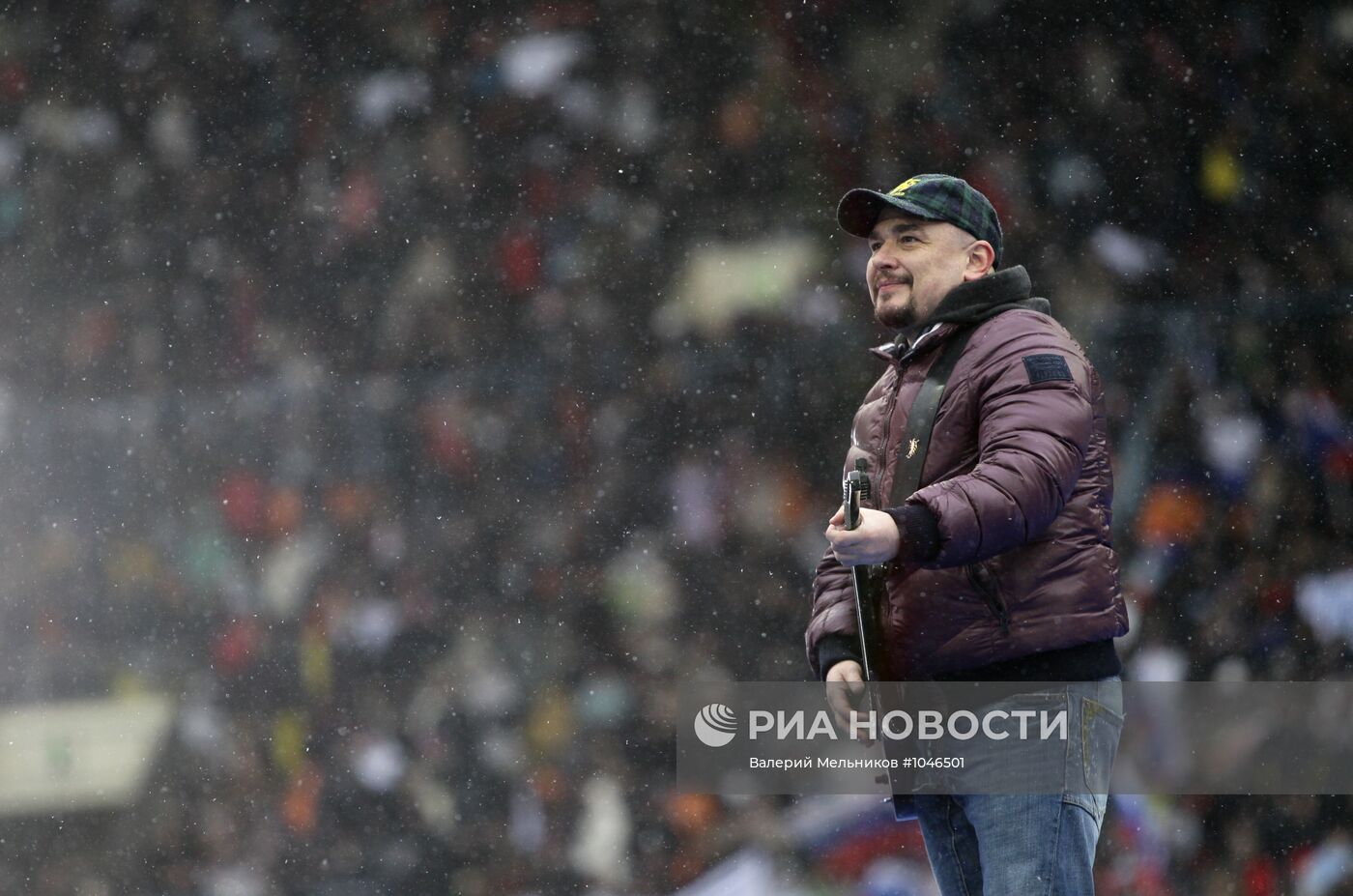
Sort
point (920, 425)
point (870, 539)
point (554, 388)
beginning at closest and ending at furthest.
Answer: point (870, 539), point (920, 425), point (554, 388)

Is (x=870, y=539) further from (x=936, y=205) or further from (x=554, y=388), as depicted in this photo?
(x=554, y=388)

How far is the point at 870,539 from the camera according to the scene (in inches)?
37.1

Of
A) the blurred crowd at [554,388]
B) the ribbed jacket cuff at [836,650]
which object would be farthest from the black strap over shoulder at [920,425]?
the blurred crowd at [554,388]

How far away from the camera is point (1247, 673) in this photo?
223 cm

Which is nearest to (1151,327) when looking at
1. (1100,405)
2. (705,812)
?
(705,812)

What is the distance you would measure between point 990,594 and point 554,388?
152 centimetres

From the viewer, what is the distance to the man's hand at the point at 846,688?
1.07 metres

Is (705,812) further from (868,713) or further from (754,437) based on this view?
(868,713)

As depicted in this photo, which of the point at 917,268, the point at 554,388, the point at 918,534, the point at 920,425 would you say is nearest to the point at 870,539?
the point at 918,534

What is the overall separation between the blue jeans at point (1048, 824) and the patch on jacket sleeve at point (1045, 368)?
0.20 m

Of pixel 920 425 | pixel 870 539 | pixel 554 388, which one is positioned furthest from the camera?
pixel 554 388

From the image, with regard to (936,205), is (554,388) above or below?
above

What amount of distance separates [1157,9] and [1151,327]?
497mm

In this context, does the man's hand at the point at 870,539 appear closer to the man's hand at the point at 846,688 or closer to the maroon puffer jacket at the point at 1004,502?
the maroon puffer jacket at the point at 1004,502
